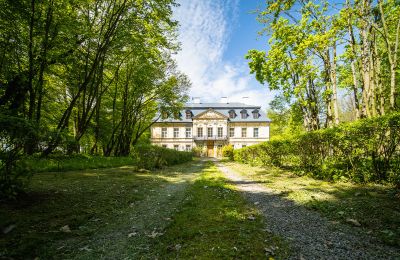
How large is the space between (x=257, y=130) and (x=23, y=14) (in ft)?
131

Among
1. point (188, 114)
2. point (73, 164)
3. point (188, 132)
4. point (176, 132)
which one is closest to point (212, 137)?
point (188, 132)

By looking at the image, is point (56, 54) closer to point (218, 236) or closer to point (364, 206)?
point (218, 236)

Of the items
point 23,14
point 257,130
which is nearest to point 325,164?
point 23,14

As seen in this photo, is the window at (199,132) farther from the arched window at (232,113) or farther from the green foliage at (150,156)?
the green foliage at (150,156)

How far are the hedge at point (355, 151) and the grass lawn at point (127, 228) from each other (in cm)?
378

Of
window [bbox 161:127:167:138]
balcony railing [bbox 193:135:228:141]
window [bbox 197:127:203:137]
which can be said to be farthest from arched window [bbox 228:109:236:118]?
window [bbox 161:127:167:138]

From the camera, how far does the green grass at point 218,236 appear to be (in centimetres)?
227

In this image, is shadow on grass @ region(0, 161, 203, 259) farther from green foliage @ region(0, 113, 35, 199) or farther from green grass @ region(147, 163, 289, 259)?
green grass @ region(147, 163, 289, 259)

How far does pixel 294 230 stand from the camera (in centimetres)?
290

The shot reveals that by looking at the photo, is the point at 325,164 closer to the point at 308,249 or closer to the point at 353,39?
the point at 308,249

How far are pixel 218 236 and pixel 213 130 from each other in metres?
40.0

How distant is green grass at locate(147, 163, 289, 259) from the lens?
227 cm

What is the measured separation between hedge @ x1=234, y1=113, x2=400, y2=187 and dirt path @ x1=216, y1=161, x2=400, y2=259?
297 cm

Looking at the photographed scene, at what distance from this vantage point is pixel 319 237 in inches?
105
